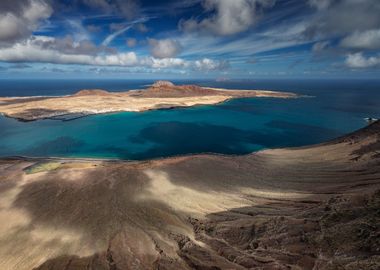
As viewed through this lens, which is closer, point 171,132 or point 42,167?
point 42,167

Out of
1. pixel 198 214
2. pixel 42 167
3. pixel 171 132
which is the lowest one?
pixel 198 214

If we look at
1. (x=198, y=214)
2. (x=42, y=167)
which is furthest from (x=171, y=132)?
(x=198, y=214)

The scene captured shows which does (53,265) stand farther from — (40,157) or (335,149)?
(335,149)

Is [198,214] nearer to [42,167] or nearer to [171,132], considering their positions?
[42,167]

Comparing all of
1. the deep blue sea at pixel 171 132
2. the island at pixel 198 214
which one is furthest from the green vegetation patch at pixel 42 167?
the deep blue sea at pixel 171 132

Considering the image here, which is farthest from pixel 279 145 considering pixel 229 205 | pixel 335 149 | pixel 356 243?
pixel 356 243

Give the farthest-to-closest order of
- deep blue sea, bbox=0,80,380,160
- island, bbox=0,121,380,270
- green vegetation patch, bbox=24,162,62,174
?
deep blue sea, bbox=0,80,380,160
green vegetation patch, bbox=24,162,62,174
island, bbox=0,121,380,270

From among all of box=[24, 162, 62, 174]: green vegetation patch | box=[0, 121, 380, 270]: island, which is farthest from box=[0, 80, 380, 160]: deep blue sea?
box=[0, 121, 380, 270]: island

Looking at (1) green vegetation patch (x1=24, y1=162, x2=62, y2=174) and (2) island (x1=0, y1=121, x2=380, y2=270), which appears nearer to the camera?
(2) island (x1=0, y1=121, x2=380, y2=270)

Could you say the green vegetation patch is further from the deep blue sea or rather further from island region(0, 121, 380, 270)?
the deep blue sea

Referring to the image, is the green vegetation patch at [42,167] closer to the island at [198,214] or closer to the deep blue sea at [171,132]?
the island at [198,214]
